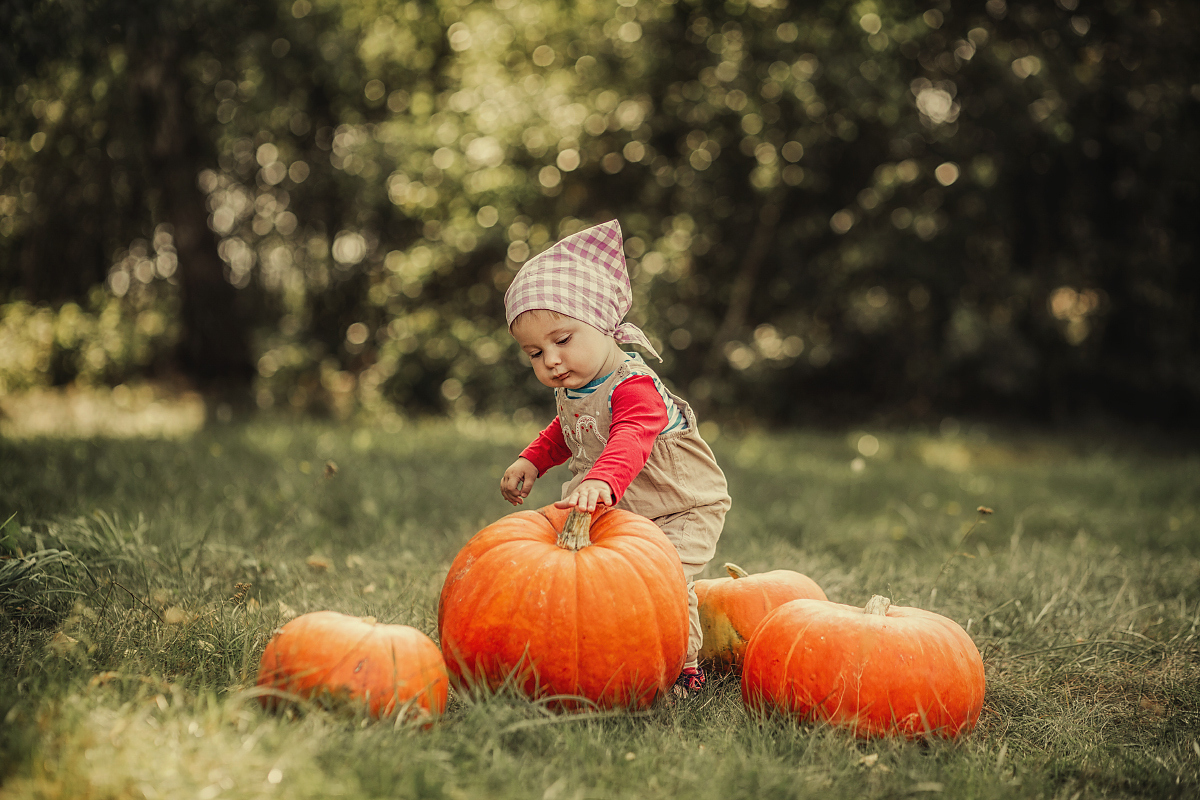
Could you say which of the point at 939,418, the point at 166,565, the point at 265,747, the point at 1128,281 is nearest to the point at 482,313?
the point at 939,418

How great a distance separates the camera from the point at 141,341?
42.3ft

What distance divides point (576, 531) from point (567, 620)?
26 cm

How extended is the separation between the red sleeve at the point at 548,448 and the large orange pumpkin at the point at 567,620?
1.92ft

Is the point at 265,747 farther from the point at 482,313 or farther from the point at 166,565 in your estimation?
the point at 482,313

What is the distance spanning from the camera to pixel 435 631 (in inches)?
105

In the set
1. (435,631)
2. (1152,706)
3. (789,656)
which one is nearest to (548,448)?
(435,631)

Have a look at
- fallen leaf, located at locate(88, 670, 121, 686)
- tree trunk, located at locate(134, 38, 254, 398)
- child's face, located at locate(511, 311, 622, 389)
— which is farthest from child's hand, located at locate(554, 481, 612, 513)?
tree trunk, located at locate(134, 38, 254, 398)

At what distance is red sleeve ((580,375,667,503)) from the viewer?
229 centimetres

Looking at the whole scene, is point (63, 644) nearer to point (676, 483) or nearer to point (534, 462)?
point (534, 462)

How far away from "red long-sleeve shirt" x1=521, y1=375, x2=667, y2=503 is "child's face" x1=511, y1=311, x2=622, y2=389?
125mm

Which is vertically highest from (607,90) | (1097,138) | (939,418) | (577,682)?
(607,90)

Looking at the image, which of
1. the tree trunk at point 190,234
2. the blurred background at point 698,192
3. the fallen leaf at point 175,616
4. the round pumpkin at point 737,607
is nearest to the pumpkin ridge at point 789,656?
the round pumpkin at point 737,607

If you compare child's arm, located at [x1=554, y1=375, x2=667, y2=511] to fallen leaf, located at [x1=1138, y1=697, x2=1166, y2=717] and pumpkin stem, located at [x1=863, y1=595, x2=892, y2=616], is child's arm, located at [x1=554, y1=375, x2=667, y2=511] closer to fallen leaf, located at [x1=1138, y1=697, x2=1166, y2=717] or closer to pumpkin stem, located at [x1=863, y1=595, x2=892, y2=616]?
pumpkin stem, located at [x1=863, y1=595, x2=892, y2=616]

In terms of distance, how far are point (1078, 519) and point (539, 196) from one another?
6.70 metres
